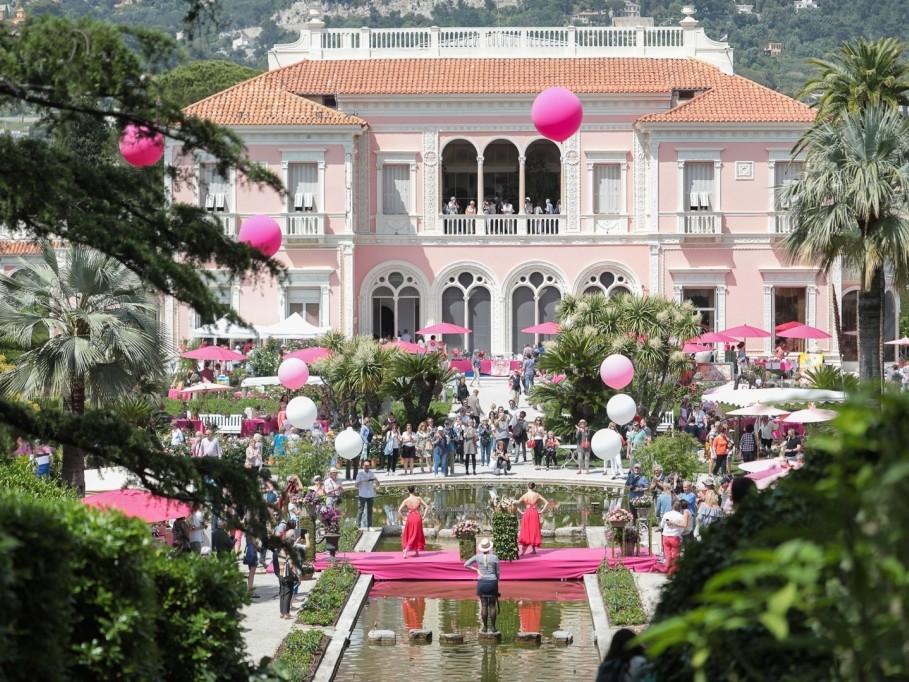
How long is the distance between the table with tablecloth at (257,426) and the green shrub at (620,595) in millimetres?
13363

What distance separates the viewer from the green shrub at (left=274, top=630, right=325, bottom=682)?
568 inches

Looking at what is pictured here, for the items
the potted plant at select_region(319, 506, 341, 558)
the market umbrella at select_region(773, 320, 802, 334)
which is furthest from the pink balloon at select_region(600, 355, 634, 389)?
the market umbrella at select_region(773, 320, 802, 334)

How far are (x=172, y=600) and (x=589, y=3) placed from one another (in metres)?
139

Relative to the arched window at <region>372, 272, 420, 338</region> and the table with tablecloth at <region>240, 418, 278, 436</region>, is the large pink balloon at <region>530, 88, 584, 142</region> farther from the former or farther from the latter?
the arched window at <region>372, 272, 420, 338</region>

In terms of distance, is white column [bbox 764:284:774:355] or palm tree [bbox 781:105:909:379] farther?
white column [bbox 764:284:774:355]

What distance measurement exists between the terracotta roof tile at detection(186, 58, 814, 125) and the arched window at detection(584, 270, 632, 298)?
4.52 m

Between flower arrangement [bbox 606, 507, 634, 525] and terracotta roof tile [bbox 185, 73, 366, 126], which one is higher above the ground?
terracotta roof tile [bbox 185, 73, 366, 126]

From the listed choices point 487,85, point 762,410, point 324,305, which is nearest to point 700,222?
point 487,85

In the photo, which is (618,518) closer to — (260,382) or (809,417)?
(809,417)

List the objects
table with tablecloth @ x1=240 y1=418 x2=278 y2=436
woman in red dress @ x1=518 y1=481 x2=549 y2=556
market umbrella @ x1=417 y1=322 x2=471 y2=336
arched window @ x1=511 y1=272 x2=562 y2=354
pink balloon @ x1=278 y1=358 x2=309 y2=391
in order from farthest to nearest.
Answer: arched window @ x1=511 y1=272 x2=562 y2=354 → market umbrella @ x1=417 y1=322 x2=471 y2=336 → table with tablecloth @ x1=240 y1=418 x2=278 y2=436 → pink balloon @ x1=278 y1=358 x2=309 y2=391 → woman in red dress @ x1=518 y1=481 x2=549 y2=556

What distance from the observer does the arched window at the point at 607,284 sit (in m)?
43.4

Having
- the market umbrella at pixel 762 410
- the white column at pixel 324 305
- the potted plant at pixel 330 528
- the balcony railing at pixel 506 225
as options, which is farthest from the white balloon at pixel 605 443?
the balcony railing at pixel 506 225

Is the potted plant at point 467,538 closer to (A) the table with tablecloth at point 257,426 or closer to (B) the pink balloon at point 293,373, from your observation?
(B) the pink balloon at point 293,373

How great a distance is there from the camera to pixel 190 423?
31.7 metres
